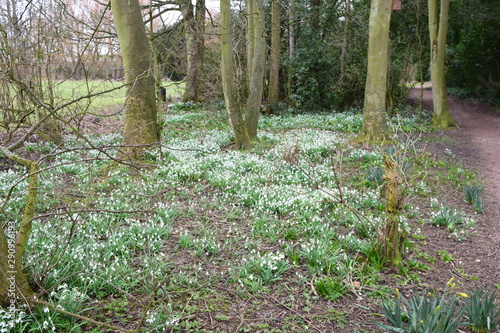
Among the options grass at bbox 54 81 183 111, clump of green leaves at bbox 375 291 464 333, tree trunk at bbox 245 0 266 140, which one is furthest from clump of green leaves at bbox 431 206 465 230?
tree trunk at bbox 245 0 266 140

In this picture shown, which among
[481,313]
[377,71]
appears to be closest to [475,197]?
[481,313]

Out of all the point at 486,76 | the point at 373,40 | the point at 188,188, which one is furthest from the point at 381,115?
the point at 486,76

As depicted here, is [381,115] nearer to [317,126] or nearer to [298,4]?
[317,126]

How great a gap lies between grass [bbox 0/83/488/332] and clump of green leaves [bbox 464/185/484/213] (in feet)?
2.22

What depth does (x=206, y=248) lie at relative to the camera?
458 centimetres

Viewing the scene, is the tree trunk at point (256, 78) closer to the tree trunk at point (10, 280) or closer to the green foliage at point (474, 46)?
the tree trunk at point (10, 280)

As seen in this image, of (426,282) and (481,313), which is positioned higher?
(481,313)

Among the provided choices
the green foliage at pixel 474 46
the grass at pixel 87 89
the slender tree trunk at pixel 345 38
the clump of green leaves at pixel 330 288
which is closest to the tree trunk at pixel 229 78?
the grass at pixel 87 89

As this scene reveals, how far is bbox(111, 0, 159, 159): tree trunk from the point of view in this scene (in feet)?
25.7

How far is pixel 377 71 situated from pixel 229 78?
14.6 feet

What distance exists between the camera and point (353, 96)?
20.1m

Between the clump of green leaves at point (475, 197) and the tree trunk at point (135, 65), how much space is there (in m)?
6.34

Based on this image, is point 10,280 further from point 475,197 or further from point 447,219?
point 475,197

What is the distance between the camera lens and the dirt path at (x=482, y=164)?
4664 millimetres
